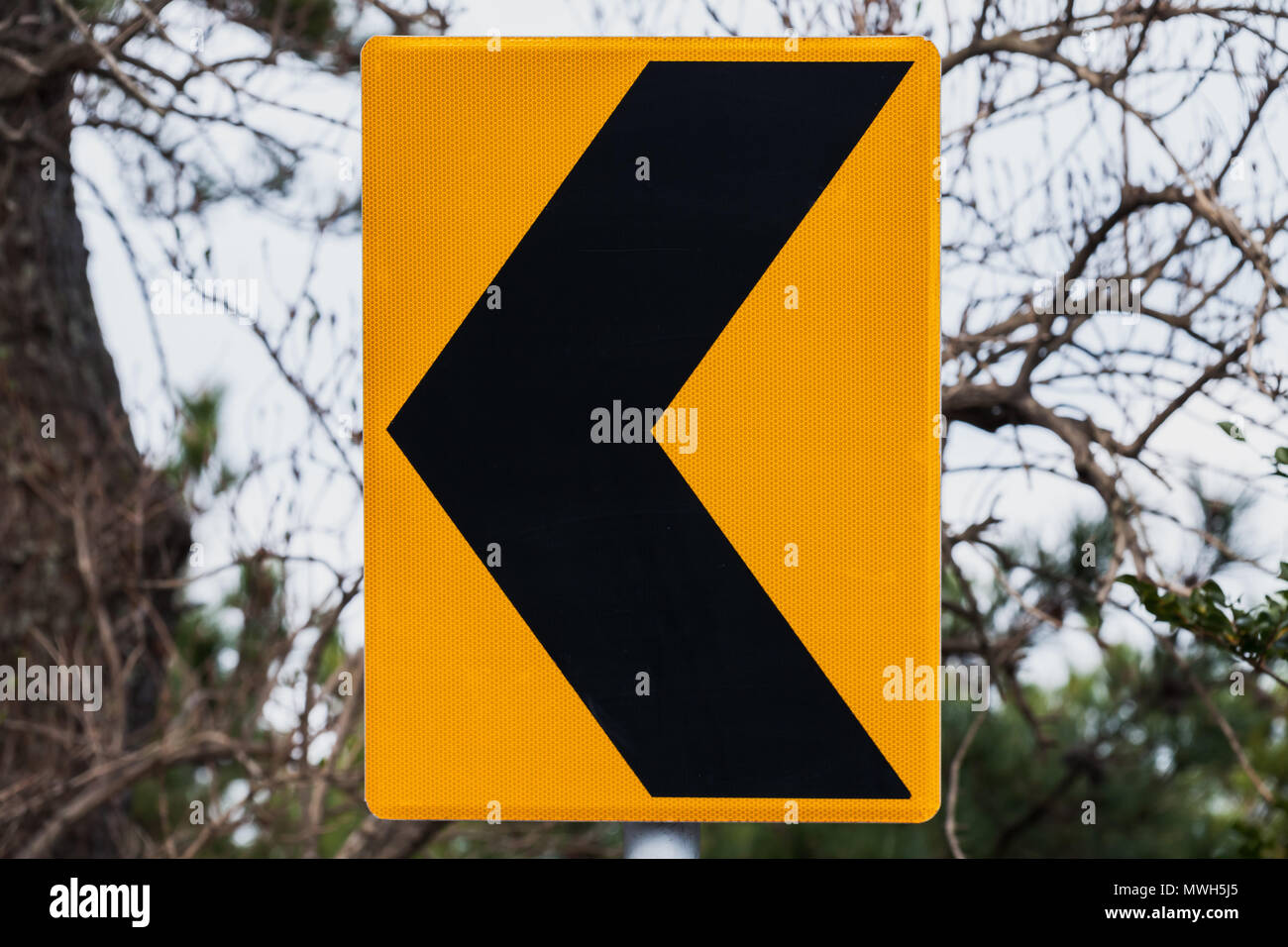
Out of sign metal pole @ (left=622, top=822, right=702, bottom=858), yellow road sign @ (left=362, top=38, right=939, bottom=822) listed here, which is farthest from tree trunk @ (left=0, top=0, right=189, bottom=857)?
sign metal pole @ (left=622, top=822, right=702, bottom=858)

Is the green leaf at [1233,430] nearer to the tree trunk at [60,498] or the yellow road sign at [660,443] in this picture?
the yellow road sign at [660,443]

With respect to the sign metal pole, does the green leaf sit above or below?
above

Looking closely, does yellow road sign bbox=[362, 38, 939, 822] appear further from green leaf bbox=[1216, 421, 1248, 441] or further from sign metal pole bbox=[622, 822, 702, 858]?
green leaf bbox=[1216, 421, 1248, 441]

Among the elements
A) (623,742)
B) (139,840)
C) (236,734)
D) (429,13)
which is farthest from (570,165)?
(139,840)

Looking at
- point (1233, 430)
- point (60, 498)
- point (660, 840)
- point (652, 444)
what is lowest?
point (660, 840)

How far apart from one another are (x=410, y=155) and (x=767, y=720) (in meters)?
0.63

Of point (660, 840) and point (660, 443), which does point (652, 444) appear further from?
point (660, 840)

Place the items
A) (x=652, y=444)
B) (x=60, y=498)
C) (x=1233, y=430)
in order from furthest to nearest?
(x=60, y=498) → (x=1233, y=430) → (x=652, y=444)

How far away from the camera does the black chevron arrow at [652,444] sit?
107cm

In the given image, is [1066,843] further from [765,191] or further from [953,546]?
[765,191]

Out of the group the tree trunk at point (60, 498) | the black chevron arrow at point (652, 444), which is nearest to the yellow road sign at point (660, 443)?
the black chevron arrow at point (652, 444)

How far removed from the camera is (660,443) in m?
1.08

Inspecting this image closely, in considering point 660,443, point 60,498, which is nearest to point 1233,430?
point 660,443

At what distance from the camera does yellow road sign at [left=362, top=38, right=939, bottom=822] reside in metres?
1.07
